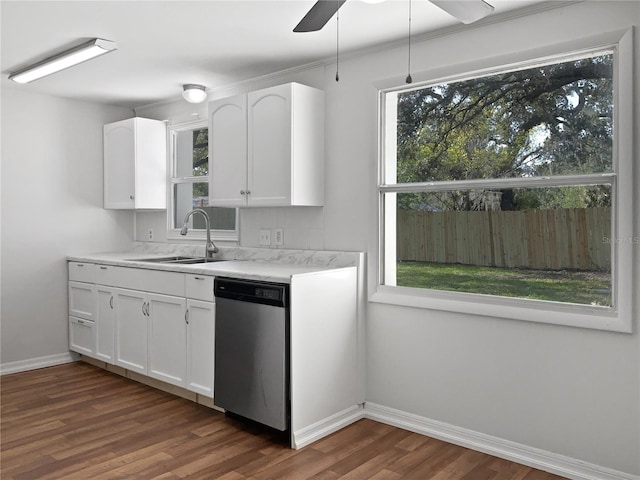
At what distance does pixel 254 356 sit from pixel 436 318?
41.7 inches

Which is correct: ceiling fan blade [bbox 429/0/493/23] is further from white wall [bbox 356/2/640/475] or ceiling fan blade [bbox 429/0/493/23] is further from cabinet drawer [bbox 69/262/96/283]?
cabinet drawer [bbox 69/262/96/283]

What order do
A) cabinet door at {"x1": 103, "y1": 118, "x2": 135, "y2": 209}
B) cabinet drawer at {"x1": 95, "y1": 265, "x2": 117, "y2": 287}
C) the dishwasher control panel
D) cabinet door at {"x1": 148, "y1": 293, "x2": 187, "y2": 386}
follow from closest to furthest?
the dishwasher control panel < cabinet door at {"x1": 148, "y1": 293, "x2": 187, "y2": 386} < cabinet drawer at {"x1": 95, "y1": 265, "x2": 117, "y2": 287} < cabinet door at {"x1": 103, "y1": 118, "x2": 135, "y2": 209}

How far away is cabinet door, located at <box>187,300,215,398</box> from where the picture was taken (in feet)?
10.8

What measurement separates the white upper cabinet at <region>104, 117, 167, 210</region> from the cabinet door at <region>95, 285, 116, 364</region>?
0.83 metres

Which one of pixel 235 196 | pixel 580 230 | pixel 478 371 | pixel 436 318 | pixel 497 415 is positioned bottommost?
pixel 497 415

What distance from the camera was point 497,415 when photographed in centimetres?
279

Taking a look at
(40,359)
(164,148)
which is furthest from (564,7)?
(40,359)

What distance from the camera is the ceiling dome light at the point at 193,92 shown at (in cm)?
410

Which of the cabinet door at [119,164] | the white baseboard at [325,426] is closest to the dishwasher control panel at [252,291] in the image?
the white baseboard at [325,426]

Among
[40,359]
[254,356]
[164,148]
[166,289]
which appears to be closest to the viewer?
[254,356]

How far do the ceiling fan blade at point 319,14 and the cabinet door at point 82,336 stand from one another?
3.28 metres

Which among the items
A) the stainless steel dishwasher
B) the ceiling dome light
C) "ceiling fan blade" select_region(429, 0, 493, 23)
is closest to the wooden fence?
the stainless steel dishwasher

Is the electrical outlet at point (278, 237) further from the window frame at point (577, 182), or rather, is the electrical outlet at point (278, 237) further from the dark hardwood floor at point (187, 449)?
the dark hardwood floor at point (187, 449)

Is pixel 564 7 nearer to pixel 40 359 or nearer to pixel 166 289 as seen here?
pixel 166 289
